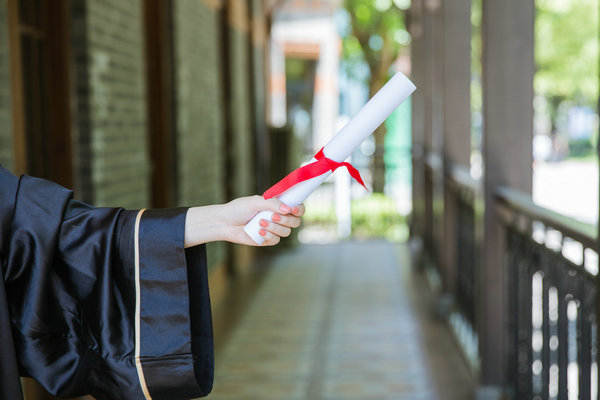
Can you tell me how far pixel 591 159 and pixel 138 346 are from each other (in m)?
35.9

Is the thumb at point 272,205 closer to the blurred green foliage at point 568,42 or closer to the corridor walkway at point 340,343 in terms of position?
the corridor walkway at point 340,343

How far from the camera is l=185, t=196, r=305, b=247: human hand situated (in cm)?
171

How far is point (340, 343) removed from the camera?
18.2ft

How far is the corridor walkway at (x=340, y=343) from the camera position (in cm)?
458

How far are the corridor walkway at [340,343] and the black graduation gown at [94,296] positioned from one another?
2.71m

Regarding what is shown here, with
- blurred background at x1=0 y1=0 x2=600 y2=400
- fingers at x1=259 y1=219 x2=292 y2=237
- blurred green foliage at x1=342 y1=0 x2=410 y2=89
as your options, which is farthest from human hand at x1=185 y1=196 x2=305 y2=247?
blurred green foliage at x1=342 y1=0 x2=410 y2=89

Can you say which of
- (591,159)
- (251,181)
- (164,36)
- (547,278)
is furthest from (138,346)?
(591,159)

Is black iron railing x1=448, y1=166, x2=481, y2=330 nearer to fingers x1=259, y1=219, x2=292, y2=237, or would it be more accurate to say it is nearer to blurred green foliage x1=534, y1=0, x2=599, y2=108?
fingers x1=259, y1=219, x2=292, y2=237

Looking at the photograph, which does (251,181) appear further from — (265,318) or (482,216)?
(482,216)

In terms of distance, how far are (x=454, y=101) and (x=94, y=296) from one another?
467cm

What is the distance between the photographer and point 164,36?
5574 millimetres

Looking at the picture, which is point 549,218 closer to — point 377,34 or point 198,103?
point 198,103

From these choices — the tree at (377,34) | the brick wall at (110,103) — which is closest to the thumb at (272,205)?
the brick wall at (110,103)

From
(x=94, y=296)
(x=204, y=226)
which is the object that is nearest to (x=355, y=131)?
(x=204, y=226)
